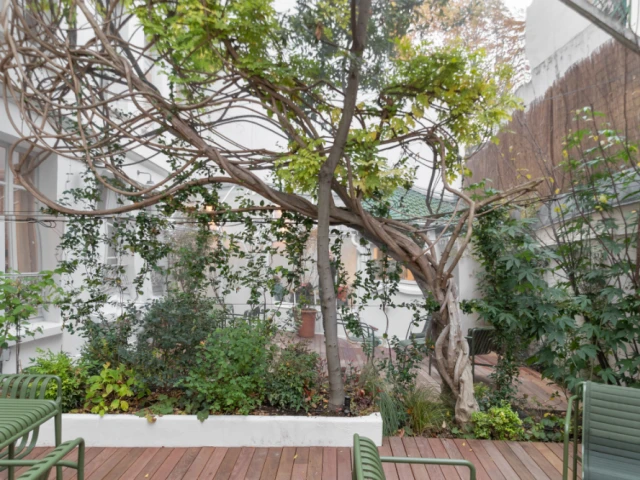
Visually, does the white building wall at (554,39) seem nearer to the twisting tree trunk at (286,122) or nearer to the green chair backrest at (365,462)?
the twisting tree trunk at (286,122)

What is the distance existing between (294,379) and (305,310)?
2.03ft

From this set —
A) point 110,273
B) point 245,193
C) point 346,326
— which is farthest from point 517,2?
point 110,273

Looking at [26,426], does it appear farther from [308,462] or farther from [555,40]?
[555,40]

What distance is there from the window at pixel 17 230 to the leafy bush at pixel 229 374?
231 cm

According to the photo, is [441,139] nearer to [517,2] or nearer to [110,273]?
[517,2]

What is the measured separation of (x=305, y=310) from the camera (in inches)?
143

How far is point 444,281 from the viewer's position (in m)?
3.38

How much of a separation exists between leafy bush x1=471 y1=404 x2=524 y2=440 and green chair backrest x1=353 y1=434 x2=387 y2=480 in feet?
6.59

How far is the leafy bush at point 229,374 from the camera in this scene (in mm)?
3031

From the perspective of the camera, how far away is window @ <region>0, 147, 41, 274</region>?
13.2 ft

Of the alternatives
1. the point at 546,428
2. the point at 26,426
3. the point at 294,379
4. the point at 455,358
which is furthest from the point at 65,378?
the point at 546,428

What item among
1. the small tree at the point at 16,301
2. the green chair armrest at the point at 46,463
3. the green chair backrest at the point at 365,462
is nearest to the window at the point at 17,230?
the small tree at the point at 16,301

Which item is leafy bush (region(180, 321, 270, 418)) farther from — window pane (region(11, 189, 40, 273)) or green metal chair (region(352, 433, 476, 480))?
window pane (region(11, 189, 40, 273))

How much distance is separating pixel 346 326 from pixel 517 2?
11.8 feet
